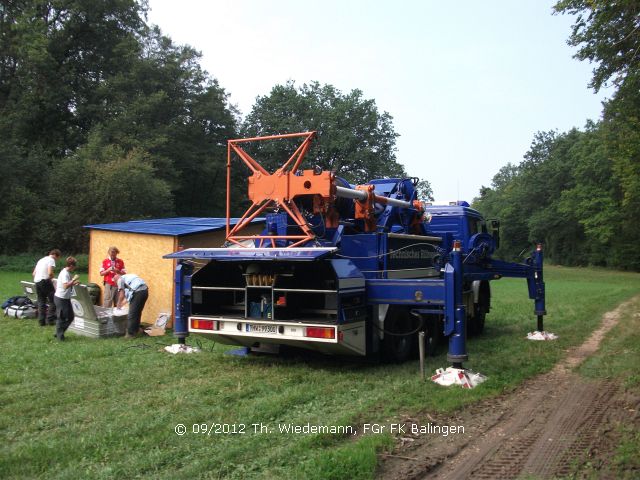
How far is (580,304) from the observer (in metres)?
20.5

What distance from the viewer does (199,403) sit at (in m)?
6.76

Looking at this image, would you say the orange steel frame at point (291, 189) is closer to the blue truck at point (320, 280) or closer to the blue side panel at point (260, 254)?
the blue truck at point (320, 280)

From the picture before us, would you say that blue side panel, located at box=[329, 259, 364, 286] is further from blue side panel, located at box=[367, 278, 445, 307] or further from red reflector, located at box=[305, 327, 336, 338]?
red reflector, located at box=[305, 327, 336, 338]

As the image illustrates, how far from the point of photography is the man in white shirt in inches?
499

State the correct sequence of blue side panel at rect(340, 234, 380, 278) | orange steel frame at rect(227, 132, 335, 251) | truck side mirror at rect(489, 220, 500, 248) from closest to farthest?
orange steel frame at rect(227, 132, 335, 251) → blue side panel at rect(340, 234, 380, 278) → truck side mirror at rect(489, 220, 500, 248)

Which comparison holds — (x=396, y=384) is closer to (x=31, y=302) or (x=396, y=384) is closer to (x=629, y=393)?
(x=629, y=393)

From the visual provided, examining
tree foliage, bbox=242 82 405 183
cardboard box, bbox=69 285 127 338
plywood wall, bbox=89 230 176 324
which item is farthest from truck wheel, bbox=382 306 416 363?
tree foliage, bbox=242 82 405 183

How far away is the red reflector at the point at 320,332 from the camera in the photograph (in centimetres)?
788

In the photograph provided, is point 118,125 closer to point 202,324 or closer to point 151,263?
point 151,263

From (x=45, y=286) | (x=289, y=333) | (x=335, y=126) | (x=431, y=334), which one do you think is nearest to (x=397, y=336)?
(x=431, y=334)

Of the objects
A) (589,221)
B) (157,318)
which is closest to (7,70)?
(157,318)

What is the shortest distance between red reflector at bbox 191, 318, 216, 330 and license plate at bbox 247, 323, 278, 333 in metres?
0.64

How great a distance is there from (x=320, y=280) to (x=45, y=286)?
7.22 meters

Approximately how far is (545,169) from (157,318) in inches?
2772
